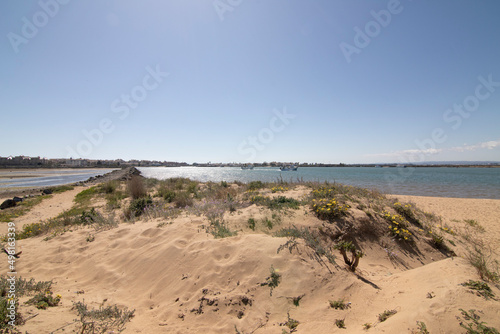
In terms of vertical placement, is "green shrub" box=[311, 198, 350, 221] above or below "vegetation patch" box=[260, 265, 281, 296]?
above

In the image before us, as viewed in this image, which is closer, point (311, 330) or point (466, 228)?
point (311, 330)

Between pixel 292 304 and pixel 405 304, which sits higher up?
pixel 405 304

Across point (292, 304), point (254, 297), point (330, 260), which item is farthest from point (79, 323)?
point (330, 260)

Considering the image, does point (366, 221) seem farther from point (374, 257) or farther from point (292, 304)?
point (292, 304)

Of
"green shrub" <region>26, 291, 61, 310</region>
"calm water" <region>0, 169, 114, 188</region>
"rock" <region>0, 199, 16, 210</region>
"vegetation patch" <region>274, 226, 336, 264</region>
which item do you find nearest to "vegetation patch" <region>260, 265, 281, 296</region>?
"vegetation patch" <region>274, 226, 336, 264</region>

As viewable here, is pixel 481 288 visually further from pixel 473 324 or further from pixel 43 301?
pixel 43 301

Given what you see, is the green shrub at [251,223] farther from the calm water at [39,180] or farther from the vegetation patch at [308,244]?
the calm water at [39,180]

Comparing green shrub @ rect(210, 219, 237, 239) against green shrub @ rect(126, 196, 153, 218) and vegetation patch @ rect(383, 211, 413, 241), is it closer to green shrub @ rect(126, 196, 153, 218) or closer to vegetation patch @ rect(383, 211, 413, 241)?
green shrub @ rect(126, 196, 153, 218)

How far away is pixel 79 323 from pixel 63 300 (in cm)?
105

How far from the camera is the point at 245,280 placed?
3818 millimetres

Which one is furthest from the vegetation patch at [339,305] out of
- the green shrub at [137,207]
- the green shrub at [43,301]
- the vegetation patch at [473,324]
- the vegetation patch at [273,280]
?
the green shrub at [137,207]

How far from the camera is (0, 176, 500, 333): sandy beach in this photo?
2.83 metres

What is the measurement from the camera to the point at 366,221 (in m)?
6.62

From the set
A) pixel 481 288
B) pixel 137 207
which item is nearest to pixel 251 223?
pixel 481 288
